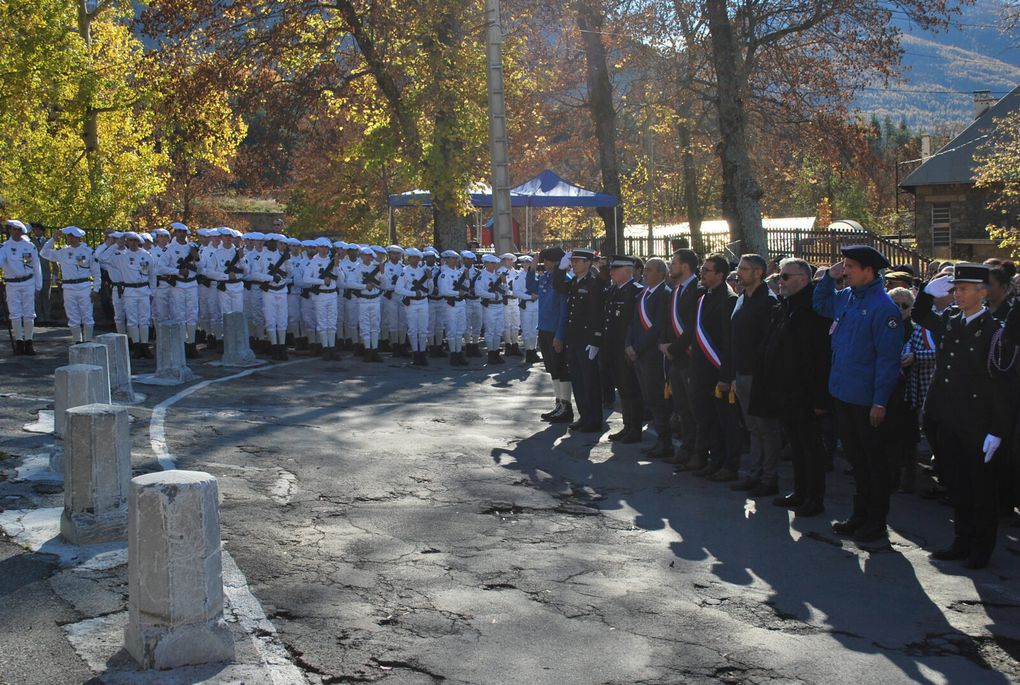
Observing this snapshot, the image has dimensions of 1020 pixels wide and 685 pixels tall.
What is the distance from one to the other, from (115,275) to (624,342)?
10.9m

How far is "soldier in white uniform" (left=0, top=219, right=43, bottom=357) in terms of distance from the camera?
18.8m

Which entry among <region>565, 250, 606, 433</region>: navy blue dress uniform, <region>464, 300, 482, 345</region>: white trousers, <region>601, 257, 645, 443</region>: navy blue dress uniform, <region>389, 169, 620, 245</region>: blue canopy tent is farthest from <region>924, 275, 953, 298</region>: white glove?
<region>389, 169, 620, 245</region>: blue canopy tent

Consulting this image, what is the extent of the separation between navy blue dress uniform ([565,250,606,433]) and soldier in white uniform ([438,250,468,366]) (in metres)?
7.68

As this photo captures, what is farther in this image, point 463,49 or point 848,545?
point 463,49

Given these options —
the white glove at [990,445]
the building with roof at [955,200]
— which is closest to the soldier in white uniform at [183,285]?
the white glove at [990,445]

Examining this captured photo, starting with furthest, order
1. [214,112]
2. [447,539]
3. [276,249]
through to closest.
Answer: [214,112], [276,249], [447,539]

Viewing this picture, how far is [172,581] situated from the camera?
5.63 metres

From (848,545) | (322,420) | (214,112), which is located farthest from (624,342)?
(214,112)

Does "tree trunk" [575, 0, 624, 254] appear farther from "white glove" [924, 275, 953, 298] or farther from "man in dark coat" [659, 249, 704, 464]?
"white glove" [924, 275, 953, 298]

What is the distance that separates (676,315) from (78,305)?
1234 centimetres

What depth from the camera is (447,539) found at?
796 centimetres

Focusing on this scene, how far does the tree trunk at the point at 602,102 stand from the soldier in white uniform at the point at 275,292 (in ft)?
41.0

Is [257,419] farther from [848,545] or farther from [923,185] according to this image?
[923,185]

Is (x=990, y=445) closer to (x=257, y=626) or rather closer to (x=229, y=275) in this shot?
(x=257, y=626)
